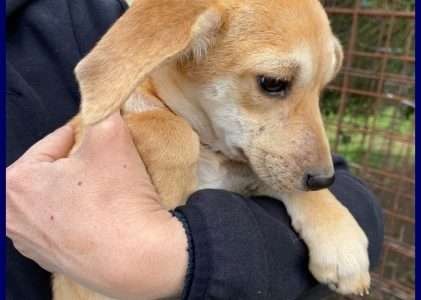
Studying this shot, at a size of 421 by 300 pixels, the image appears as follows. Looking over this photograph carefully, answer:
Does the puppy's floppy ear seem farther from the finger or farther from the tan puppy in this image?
the finger

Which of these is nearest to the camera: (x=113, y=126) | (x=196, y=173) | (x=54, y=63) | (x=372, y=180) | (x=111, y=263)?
(x=111, y=263)

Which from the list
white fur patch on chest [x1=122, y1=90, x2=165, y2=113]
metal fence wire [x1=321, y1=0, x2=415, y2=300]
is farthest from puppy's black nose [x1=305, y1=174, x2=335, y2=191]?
metal fence wire [x1=321, y1=0, x2=415, y2=300]

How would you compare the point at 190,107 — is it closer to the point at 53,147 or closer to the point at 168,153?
the point at 168,153

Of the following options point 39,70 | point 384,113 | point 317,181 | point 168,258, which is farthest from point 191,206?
point 384,113

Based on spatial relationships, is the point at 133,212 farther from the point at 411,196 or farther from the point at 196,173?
the point at 411,196

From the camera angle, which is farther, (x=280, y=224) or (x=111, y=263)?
(x=280, y=224)

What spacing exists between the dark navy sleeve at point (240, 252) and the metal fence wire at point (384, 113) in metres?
1.97

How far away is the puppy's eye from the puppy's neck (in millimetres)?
152

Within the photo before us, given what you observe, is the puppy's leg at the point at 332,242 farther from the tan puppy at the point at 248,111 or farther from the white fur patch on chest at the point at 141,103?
the white fur patch on chest at the point at 141,103

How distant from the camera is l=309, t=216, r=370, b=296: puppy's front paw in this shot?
4.11 ft

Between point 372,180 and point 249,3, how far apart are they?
7.93 ft

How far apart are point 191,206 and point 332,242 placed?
35 cm

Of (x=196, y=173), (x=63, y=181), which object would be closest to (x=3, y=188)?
(x=63, y=181)

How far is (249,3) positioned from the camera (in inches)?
50.9
